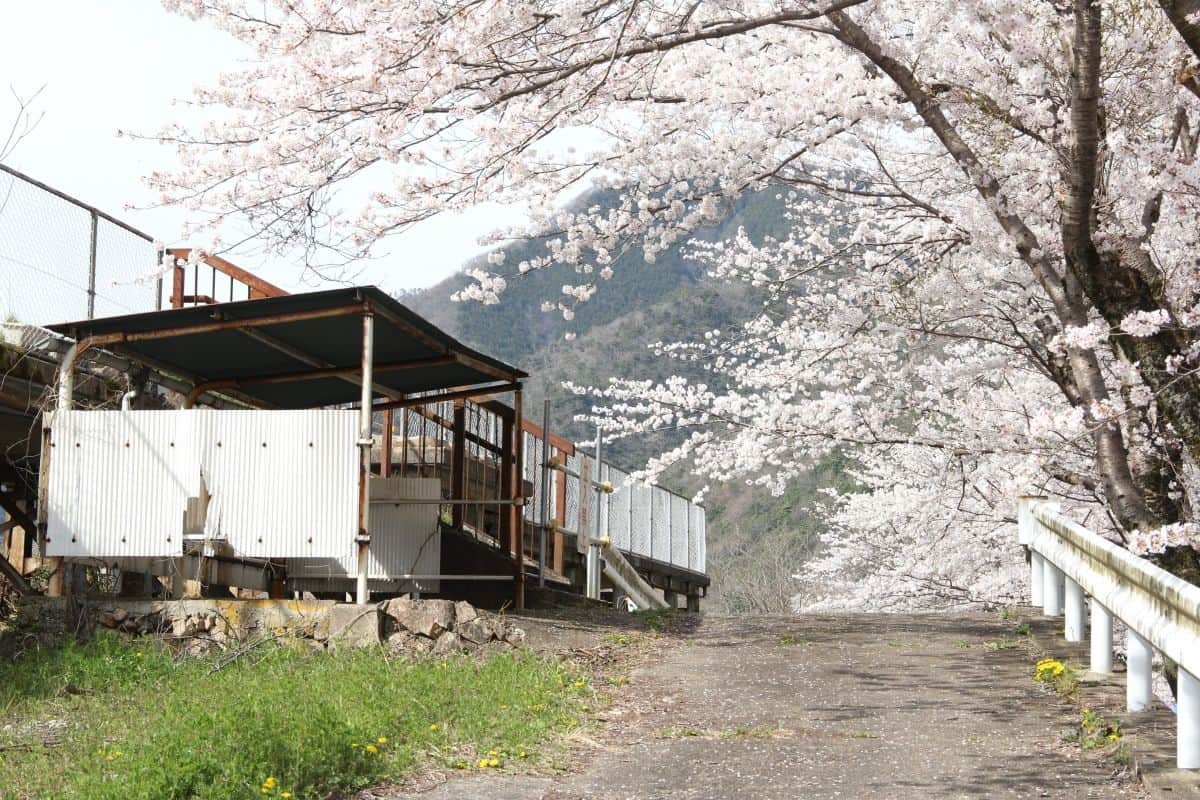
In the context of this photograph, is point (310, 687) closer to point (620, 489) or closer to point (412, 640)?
point (412, 640)

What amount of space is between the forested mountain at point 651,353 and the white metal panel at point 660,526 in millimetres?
2734

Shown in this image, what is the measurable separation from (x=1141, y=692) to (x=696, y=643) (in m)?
6.03

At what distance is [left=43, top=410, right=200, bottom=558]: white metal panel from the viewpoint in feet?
36.9

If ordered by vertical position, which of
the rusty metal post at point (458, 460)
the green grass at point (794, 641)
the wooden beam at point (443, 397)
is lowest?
the green grass at point (794, 641)

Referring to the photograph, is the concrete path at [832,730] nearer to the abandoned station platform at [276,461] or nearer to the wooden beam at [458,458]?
the abandoned station platform at [276,461]

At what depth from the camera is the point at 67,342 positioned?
1196cm

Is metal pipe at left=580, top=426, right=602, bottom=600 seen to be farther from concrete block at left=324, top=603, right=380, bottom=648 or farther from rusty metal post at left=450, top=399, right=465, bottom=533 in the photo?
concrete block at left=324, top=603, right=380, bottom=648

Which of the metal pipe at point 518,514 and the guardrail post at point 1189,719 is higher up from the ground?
the metal pipe at point 518,514

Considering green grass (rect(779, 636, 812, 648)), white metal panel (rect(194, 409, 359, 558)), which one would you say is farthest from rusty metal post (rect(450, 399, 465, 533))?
green grass (rect(779, 636, 812, 648))

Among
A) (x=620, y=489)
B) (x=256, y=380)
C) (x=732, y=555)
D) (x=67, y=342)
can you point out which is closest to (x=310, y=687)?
(x=67, y=342)

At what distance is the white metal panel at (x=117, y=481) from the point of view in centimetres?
1125

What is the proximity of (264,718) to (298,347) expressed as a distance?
663 cm

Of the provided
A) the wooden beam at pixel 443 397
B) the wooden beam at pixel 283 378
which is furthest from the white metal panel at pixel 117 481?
the wooden beam at pixel 443 397

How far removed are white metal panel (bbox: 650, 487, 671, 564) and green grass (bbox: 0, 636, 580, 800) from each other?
12418 millimetres
